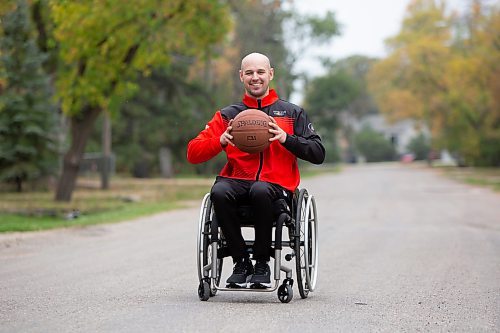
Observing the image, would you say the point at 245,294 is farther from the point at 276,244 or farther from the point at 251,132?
the point at 251,132

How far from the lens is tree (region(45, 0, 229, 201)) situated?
22781mm

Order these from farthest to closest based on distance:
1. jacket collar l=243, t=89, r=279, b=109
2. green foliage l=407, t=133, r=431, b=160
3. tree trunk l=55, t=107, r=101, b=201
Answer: green foliage l=407, t=133, r=431, b=160 < tree trunk l=55, t=107, r=101, b=201 < jacket collar l=243, t=89, r=279, b=109

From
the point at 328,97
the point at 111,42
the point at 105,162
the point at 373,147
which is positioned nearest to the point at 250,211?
the point at 111,42

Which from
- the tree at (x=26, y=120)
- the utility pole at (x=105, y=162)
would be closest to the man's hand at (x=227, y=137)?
the tree at (x=26, y=120)

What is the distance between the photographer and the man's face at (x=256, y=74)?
23.6 feet

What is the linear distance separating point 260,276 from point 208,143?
1054 mm

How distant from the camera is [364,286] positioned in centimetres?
838

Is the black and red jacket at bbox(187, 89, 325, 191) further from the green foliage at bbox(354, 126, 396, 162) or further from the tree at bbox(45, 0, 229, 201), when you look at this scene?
the green foliage at bbox(354, 126, 396, 162)

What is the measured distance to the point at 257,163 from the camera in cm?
721

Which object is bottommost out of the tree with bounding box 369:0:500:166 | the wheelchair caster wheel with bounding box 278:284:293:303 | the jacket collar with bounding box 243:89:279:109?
the wheelchair caster wheel with bounding box 278:284:293:303

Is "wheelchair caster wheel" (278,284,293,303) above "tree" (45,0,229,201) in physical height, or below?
below

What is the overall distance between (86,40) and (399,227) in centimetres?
1017

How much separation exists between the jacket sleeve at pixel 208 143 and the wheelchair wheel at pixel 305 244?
74cm

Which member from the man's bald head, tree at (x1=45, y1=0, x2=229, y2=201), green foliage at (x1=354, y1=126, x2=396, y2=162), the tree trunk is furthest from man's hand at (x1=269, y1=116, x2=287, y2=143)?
A: green foliage at (x1=354, y1=126, x2=396, y2=162)
